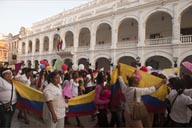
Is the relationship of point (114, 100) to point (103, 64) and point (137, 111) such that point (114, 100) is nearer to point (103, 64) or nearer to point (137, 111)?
point (137, 111)

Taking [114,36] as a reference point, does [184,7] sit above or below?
above

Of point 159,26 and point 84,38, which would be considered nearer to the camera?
point 159,26

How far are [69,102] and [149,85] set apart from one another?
93.1 inches

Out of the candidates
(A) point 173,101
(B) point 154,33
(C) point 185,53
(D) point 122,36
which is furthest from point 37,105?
(D) point 122,36

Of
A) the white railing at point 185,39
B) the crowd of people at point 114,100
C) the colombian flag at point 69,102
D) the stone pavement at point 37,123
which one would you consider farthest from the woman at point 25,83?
the white railing at point 185,39

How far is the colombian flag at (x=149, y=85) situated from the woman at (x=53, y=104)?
1.76m

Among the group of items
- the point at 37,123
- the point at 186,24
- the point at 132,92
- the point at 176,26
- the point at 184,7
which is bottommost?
the point at 37,123

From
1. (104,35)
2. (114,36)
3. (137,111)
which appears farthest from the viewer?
(104,35)

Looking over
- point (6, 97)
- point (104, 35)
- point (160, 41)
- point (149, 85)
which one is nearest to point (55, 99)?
point (6, 97)

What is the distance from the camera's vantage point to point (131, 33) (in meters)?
25.5

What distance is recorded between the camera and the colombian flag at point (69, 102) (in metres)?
6.91

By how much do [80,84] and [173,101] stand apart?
5.09 meters

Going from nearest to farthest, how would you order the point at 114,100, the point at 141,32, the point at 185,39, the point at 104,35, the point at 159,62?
1. the point at 114,100
2. the point at 185,39
3. the point at 141,32
4. the point at 159,62
5. the point at 104,35

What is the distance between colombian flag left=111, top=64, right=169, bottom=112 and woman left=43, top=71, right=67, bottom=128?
176 cm
